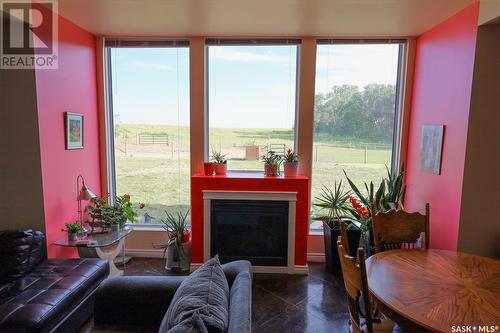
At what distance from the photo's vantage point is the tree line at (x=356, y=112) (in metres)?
3.63

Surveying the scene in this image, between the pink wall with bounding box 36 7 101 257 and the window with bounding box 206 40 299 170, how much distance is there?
1421mm

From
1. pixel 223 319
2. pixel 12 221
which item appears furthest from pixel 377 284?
pixel 12 221

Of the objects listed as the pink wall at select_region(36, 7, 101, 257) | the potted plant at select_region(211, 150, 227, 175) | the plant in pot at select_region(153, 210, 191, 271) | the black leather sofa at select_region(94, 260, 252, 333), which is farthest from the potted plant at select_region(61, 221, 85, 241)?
the potted plant at select_region(211, 150, 227, 175)

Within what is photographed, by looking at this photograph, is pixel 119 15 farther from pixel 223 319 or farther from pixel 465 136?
pixel 465 136

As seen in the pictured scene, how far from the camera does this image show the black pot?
3.29 metres

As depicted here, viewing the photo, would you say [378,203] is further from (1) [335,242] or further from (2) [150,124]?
(2) [150,124]

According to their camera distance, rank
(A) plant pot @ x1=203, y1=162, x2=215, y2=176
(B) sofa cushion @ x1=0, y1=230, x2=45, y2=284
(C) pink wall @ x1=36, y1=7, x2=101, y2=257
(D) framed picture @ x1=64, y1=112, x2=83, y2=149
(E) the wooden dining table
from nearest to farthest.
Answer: (E) the wooden dining table < (B) sofa cushion @ x1=0, y1=230, x2=45, y2=284 < (C) pink wall @ x1=36, y1=7, x2=101, y2=257 < (D) framed picture @ x1=64, y1=112, x2=83, y2=149 < (A) plant pot @ x1=203, y1=162, x2=215, y2=176

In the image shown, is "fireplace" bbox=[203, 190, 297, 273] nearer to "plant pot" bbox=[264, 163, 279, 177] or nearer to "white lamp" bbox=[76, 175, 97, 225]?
"plant pot" bbox=[264, 163, 279, 177]

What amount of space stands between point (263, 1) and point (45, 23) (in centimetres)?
205

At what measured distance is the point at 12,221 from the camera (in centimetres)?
274

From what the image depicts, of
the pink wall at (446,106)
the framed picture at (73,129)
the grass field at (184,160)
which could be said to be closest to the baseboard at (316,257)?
the grass field at (184,160)

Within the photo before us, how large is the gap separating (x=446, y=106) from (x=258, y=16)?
203 centimetres

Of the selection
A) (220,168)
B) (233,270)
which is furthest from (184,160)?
(233,270)

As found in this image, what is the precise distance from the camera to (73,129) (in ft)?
10.3
